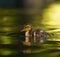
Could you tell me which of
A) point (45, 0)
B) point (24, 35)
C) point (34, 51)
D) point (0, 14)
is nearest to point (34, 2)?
point (45, 0)

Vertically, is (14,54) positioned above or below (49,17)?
below

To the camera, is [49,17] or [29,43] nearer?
[29,43]

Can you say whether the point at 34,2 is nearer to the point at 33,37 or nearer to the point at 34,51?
the point at 33,37

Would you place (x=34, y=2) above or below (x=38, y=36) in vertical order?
above

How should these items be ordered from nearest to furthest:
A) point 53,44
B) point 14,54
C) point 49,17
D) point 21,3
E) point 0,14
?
1. point 14,54
2. point 53,44
3. point 49,17
4. point 0,14
5. point 21,3

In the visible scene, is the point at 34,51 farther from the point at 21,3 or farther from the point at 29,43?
the point at 21,3

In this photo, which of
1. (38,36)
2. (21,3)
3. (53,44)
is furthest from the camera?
(21,3)

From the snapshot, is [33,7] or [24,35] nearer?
[24,35]

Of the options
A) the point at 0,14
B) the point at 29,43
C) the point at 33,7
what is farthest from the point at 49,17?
the point at 29,43

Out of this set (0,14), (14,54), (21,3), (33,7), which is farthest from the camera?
(21,3)
